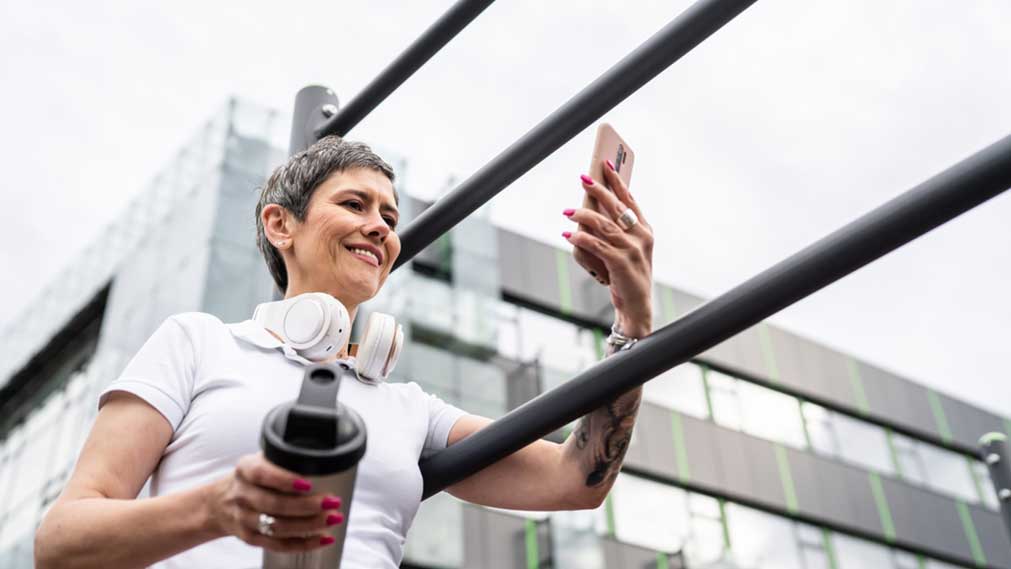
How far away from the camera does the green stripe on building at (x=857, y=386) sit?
821 inches

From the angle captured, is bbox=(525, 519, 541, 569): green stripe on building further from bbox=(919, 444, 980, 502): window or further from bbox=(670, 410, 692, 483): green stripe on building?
bbox=(919, 444, 980, 502): window

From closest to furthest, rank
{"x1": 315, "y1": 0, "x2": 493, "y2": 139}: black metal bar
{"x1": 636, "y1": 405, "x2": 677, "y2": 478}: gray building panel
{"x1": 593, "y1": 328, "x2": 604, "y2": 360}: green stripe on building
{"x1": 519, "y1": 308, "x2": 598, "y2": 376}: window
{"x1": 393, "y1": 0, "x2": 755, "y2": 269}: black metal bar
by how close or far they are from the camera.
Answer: {"x1": 393, "y1": 0, "x2": 755, "y2": 269}: black metal bar → {"x1": 315, "y1": 0, "x2": 493, "y2": 139}: black metal bar → {"x1": 519, "y1": 308, "x2": 598, "y2": 376}: window → {"x1": 636, "y1": 405, "x2": 677, "y2": 478}: gray building panel → {"x1": 593, "y1": 328, "x2": 604, "y2": 360}: green stripe on building

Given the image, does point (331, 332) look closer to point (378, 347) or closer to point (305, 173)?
point (378, 347)

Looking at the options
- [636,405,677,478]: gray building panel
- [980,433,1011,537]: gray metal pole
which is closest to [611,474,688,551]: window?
[636,405,677,478]: gray building panel

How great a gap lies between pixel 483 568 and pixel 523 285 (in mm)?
5153

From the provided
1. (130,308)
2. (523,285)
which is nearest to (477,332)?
(523,285)

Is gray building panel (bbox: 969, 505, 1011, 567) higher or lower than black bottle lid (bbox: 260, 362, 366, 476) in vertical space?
higher

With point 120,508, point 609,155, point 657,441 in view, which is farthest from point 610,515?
point 120,508

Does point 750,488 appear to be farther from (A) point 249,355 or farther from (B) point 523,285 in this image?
(A) point 249,355

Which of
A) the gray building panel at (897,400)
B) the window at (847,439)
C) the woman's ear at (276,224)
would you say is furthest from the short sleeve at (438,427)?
the gray building panel at (897,400)

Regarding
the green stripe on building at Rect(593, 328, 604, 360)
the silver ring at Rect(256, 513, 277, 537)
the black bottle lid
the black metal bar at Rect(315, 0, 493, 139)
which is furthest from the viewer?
the green stripe on building at Rect(593, 328, 604, 360)

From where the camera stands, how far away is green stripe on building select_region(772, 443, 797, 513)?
18312 mm

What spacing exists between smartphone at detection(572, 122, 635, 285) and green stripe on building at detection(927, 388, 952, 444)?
22.3 metres

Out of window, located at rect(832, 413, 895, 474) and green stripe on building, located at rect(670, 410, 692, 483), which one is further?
window, located at rect(832, 413, 895, 474)
